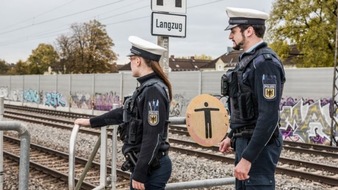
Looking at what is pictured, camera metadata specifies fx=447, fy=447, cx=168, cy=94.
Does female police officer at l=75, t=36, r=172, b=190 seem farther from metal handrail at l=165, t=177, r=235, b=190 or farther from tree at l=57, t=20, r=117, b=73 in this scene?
tree at l=57, t=20, r=117, b=73

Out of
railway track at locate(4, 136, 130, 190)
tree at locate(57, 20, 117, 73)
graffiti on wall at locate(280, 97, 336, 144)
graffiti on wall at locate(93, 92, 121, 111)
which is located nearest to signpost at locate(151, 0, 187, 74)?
railway track at locate(4, 136, 130, 190)

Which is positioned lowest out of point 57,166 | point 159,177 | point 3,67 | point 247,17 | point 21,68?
point 57,166

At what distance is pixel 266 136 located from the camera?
9.55ft

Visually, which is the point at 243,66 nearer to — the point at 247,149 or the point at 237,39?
the point at 237,39

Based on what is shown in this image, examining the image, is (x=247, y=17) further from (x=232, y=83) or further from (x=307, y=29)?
(x=307, y=29)

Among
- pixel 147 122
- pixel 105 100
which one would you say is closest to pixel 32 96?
pixel 105 100

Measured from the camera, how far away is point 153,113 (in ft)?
10.8

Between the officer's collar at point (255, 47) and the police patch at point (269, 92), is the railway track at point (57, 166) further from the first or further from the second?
the police patch at point (269, 92)

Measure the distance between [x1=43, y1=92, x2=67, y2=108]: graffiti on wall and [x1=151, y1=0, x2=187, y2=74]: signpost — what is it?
33221 millimetres

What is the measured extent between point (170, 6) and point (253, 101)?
105 inches

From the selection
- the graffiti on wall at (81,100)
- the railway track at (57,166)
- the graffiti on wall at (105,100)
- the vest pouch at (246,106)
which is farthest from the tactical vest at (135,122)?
the graffiti on wall at (81,100)

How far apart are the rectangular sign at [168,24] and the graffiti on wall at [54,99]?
33215 mm

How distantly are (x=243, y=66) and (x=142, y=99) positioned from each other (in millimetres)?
Answer: 792

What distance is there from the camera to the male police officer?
293 centimetres
